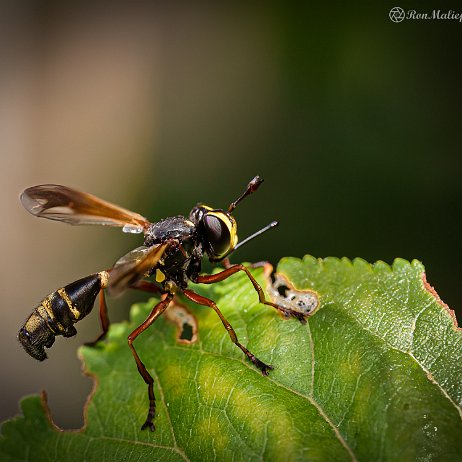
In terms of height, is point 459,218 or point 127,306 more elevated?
point 459,218

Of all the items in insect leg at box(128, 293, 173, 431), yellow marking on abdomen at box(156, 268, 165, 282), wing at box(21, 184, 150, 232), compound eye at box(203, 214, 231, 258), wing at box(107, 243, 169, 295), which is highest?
wing at box(21, 184, 150, 232)

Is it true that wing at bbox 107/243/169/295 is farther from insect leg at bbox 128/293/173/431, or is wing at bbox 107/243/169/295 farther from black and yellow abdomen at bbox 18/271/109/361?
black and yellow abdomen at bbox 18/271/109/361

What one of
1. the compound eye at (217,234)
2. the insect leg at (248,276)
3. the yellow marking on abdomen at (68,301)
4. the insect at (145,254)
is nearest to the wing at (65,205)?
the insect at (145,254)

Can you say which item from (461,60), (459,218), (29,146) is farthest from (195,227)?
(29,146)

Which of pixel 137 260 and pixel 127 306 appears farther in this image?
A: pixel 127 306

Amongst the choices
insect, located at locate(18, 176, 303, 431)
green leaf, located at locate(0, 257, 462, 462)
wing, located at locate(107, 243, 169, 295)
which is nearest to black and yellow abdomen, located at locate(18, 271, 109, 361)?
insect, located at locate(18, 176, 303, 431)

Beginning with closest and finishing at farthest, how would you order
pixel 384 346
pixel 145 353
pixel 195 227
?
pixel 384 346 → pixel 145 353 → pixel 195 227

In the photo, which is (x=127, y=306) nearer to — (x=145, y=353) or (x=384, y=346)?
(x=145, y=353)
